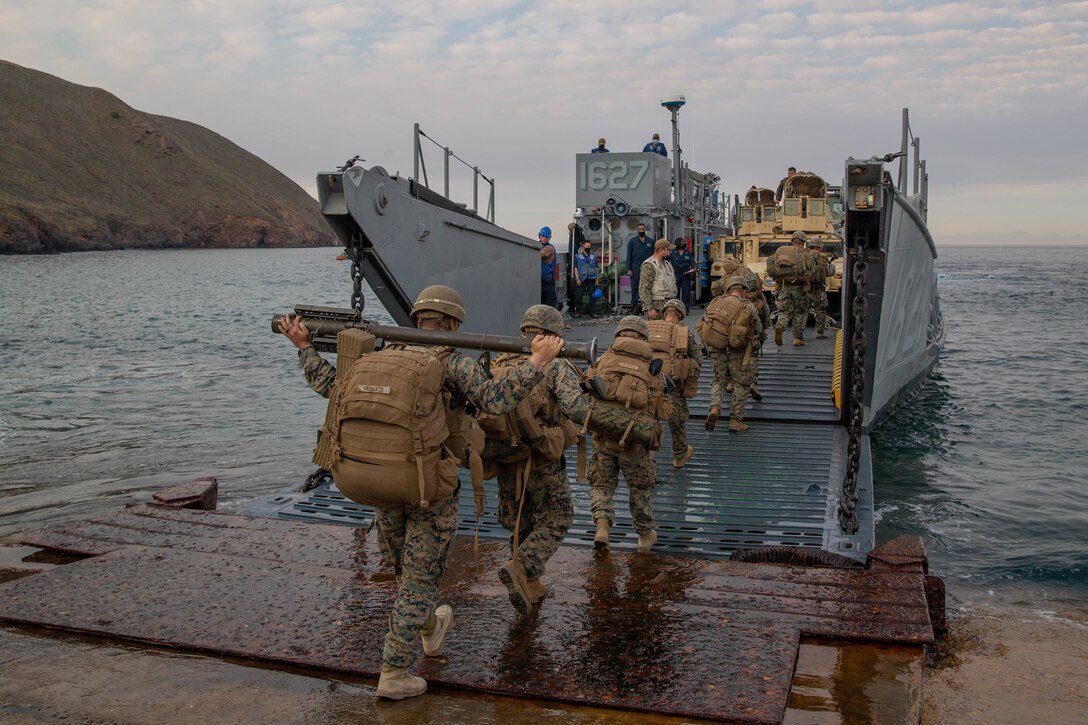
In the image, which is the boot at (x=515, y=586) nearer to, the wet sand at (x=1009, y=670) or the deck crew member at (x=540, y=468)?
the deck crew member at (x=540, y=468)

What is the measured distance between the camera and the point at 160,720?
3.79 m

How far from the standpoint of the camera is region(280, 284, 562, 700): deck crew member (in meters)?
3.98

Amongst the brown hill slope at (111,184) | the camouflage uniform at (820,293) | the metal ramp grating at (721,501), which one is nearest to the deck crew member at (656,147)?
the camouflage uniform at (820,293)

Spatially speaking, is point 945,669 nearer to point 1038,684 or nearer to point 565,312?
point 1038,684

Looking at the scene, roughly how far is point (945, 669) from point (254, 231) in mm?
115498

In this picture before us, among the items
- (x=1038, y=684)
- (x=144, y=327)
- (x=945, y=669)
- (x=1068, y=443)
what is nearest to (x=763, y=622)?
(x=945, y=669)

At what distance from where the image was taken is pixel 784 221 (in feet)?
61.0

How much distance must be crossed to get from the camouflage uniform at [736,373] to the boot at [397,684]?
227 inches

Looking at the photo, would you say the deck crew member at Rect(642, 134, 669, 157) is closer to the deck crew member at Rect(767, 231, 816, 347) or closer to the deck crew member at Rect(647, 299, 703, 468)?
the deck crew member at Rect(767, 231, 816, 347)

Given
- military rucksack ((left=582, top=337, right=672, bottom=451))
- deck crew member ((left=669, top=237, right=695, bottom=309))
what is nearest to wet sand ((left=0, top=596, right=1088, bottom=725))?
military rucksack ((left=582, top=337, right=672, bottom=451))

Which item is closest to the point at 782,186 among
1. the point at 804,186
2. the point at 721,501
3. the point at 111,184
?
the point at 804,186

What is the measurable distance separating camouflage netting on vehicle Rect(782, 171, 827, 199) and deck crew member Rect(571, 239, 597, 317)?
4.36 m

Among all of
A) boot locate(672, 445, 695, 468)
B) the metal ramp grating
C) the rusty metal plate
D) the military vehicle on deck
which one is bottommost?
the metal ramp grating

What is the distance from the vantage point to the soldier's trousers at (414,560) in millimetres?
3980
